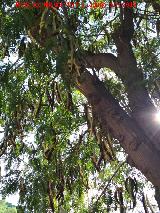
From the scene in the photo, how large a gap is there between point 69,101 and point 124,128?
0.90 m

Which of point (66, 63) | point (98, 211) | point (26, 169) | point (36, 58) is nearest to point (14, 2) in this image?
point (36, 58)

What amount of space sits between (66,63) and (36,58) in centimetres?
61

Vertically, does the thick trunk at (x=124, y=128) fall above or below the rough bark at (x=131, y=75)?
below

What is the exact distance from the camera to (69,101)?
16.7ft

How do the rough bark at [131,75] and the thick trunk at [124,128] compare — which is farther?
the rough bark at [131,75]

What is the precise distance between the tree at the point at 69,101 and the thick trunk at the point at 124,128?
14 mm

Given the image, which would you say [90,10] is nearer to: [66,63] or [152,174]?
[66,63]

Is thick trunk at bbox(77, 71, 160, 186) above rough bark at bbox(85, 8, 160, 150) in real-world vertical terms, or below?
below

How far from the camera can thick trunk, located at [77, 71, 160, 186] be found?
5.16 meters

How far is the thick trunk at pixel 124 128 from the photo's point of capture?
16.9ft

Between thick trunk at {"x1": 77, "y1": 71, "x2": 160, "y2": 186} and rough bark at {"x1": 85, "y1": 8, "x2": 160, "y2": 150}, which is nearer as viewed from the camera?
thick trunk at {"x1": 77, "y1": 71, "x2": 160, "y2": 186}

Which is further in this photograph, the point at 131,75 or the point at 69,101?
the point at 131,75

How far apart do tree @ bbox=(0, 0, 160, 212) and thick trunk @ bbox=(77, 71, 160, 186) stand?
14 mm

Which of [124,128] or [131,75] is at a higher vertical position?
[131,75]
